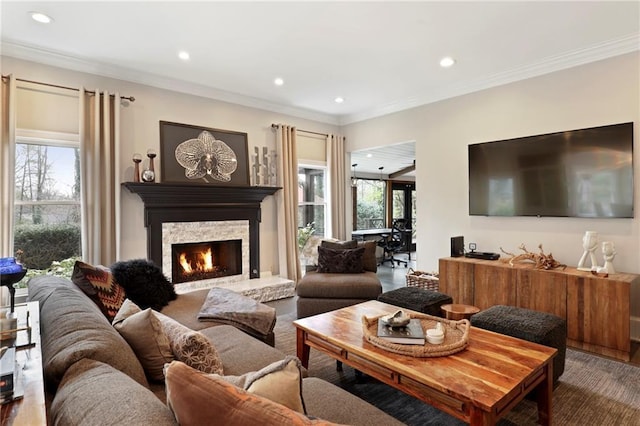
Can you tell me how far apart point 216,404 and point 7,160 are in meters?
3.71

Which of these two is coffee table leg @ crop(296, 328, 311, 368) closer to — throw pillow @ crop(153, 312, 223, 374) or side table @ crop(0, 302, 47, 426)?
throw pillow @ crop(153, 312, 223, 374)

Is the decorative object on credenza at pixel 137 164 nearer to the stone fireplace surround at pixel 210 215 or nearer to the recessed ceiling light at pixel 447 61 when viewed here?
the stone fireplace surround at pixel 210 215

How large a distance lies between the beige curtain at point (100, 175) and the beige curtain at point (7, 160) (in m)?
0.54

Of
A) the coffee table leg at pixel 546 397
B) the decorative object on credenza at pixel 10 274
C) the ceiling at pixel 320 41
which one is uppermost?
the ceiling at pixel 320 41

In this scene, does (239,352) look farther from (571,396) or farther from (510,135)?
(510,135)

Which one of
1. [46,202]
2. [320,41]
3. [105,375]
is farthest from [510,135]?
[46,202]

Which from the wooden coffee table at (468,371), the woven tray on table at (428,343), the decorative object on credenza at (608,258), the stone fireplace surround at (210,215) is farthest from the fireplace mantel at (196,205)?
the decorative object on credenza at (608,258)

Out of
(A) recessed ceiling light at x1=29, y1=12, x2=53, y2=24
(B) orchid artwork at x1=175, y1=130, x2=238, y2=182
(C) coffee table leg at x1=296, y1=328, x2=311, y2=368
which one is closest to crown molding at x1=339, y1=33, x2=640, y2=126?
(B) orchid artwork at x1=175, y1=130, x2=238, y2=182

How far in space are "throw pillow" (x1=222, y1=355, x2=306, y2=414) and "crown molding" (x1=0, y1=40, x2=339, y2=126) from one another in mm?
4096

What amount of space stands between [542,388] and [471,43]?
3.02 meters

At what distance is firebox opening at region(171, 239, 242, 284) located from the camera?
4539mm

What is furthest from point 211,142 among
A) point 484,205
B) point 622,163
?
point 622,163

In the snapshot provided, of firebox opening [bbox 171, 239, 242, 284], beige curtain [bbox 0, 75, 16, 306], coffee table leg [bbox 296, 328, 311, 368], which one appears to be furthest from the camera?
firebox opening [bbox 171, 239, 242, 284]

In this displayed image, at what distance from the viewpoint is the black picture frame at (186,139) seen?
4.28 meters
